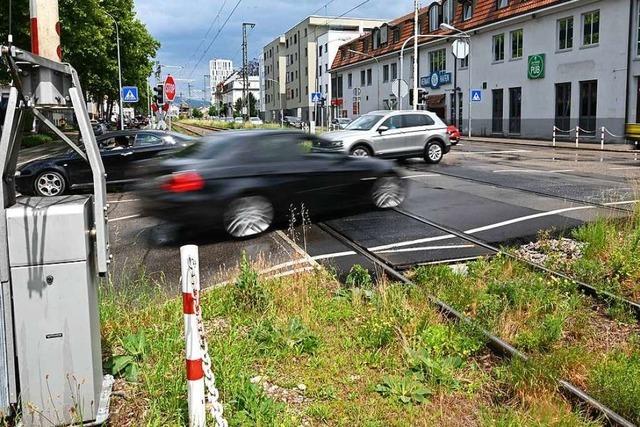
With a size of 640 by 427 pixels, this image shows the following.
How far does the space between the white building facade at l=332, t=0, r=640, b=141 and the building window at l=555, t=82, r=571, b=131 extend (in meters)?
0.06

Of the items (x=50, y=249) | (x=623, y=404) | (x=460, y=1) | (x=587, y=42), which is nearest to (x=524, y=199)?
(x=623, y=404)

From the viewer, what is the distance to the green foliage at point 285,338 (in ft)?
15.4

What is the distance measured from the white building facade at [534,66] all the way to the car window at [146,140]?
18.3 metres

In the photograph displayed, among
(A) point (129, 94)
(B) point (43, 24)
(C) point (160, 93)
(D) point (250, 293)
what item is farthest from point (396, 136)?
(A) point (129, 94)

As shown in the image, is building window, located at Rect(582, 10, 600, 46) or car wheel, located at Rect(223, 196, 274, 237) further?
building window, located at Rect(582, 10, 600, 46)

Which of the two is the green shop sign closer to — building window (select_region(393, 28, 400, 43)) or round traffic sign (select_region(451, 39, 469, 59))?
round traffic sign (select_region(451, 39, 469, 59))

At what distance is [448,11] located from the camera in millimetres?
51531

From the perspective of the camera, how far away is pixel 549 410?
3.73 m

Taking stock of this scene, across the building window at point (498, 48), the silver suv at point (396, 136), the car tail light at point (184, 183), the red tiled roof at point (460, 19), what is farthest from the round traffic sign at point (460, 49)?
the car tail light at point (184, 183)

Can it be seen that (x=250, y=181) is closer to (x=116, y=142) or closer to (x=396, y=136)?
(x=116, y=142)

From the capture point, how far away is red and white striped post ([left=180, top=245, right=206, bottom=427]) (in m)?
3.19

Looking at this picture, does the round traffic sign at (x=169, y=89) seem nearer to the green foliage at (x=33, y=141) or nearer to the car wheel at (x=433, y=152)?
the car wheel at (x=433, y=152)

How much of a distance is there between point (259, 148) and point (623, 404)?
6601 mm

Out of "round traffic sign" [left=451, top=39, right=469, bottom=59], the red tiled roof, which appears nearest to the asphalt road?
the red tiled roof
